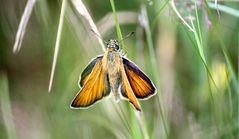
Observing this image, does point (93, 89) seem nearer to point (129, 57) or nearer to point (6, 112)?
point (6, 112)

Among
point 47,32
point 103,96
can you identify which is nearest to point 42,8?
point 47,32

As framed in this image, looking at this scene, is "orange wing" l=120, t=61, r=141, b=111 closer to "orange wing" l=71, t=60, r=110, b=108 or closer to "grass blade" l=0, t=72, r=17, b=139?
"orange wing" l=71, t=60, r=110, b=108

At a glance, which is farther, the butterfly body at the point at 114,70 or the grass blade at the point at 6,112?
the grass blade at the point at 6,112

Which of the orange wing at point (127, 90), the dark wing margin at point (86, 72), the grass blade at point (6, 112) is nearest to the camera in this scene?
the orange wing at point (127, 90)

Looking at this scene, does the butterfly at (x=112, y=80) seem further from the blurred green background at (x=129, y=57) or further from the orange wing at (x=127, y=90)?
the blurred green background at (x=129, y=57)

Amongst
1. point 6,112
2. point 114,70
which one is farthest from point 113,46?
point 6,112

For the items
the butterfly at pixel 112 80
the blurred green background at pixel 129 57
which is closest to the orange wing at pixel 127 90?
the butterfly at pixel 112 80

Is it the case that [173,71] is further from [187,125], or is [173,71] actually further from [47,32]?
[47,32]

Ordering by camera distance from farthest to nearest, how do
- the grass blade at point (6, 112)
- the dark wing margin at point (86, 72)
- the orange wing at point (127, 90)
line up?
the grass blade at point (6, 112) → the dark wing margin at point (86, 72) → the orange wing at point (127, 90)

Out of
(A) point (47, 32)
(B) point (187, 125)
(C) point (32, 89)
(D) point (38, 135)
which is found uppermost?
(A) point (47, 32)
